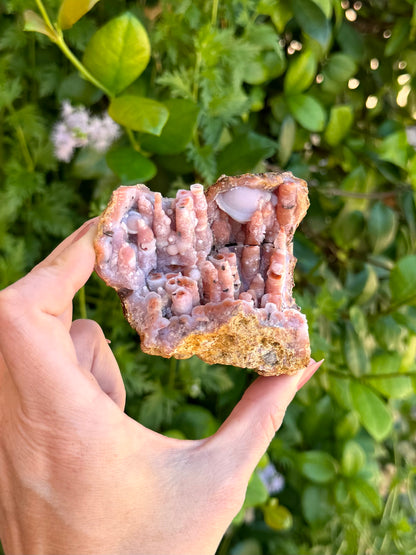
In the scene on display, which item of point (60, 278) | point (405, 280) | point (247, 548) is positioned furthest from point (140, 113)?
point (247, 548)

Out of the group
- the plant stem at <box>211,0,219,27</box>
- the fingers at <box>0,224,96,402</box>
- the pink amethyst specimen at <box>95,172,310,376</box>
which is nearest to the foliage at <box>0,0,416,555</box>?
the plant stem at <box>211,0,219,27</box>

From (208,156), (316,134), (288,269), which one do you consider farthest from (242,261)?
(316,134)

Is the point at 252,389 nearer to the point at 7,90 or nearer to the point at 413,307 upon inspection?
the point at 413,307

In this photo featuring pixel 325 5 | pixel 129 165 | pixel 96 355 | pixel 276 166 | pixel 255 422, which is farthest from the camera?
pixel 276 166

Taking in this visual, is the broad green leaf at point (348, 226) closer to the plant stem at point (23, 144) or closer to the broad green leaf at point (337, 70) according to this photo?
the broad green leaf at point (337, 70)

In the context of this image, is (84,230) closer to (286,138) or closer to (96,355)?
(96,355)

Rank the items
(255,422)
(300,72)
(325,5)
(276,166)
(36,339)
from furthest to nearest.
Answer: (276,166) → (300,72) → (325,5) → (255,422) → (36,339)

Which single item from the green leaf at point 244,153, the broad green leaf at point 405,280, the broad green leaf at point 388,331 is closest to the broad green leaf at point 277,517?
the broad green leaf at point 388,331
